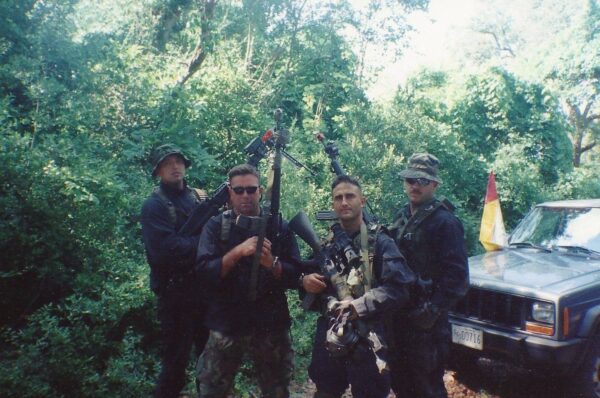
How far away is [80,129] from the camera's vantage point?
5684mm

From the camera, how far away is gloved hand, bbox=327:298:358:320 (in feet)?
8.34

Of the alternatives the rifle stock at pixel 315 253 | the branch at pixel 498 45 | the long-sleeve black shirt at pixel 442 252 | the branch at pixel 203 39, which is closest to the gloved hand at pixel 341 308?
the rifle stock at pixel 315 253

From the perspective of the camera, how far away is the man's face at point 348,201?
2.80 m

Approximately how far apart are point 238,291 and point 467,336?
243 cm

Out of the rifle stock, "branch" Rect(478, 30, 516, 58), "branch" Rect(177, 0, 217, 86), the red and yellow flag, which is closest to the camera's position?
the rifle stock

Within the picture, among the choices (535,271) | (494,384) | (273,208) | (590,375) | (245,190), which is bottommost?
(494,384)

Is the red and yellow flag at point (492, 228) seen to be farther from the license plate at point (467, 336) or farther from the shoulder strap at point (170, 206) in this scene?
the shoulder strap at point (170, 206)

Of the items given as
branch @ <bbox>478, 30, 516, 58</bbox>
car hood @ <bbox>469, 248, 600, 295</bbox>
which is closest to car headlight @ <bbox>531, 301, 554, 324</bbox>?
car hood @ <bbox>469, 248, 600, 295</bbox>

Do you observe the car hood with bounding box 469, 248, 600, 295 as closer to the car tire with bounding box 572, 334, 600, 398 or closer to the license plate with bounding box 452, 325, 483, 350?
the license plate with bounding box 452, 325, 483, 350

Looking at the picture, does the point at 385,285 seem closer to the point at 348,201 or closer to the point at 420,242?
the point at 348,201

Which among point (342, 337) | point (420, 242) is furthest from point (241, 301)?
point (420, 242)

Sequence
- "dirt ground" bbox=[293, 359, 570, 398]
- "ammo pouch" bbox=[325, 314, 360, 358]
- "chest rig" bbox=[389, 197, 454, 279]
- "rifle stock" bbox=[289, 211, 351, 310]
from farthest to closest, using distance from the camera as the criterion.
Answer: "dirt ground" bbox=[293, 359, 570, 398] < "chest rig" bbox=[389, 197, 454, 279] < "rifle stock" bbox=[289, 211, 351, 310] < "ammo pouch" bbox=[325, 314, 360, 358]

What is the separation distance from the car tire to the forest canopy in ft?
8.35

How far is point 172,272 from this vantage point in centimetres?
321
